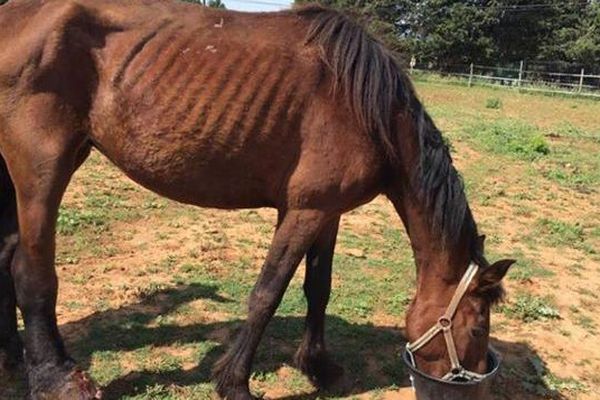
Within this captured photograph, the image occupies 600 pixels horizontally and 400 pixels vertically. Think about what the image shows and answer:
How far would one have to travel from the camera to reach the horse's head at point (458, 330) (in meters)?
3.08

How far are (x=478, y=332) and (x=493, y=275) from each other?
33cm

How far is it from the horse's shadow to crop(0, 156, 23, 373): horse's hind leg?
38 cm

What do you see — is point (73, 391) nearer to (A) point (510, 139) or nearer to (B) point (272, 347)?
(B) point (272, 347)

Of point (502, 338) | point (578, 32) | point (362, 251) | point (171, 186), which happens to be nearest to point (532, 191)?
point (362, 251)

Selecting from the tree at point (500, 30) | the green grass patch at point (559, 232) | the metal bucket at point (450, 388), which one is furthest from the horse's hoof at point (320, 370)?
the tree at point (500, 30)

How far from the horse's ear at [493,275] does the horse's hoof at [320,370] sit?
118cm

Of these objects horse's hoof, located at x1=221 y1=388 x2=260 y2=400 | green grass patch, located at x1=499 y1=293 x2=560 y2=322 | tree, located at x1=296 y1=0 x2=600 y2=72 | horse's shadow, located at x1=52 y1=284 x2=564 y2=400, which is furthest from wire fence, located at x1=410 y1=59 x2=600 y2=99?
horse's hoof, located at x1=221 y1=388 x2=260 y2=400

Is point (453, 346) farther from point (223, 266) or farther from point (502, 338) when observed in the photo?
point (223, 266)

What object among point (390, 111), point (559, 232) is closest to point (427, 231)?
point (390, 111)

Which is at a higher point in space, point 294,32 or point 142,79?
point 294,32

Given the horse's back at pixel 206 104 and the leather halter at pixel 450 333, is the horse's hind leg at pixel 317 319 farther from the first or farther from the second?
the leather halter at pixel 450 333

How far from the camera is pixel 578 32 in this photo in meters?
42.7

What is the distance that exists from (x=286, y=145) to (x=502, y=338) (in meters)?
2.49

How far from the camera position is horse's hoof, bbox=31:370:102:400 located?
A: 10.3 feet
